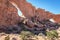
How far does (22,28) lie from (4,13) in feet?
13.0

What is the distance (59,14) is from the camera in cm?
5200

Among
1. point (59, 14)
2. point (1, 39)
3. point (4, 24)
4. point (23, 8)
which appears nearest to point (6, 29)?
point (4, 24)

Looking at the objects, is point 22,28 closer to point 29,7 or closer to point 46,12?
point 29,7

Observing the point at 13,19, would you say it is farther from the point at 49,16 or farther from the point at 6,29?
the point at 49,16

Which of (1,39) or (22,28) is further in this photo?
(22,28)

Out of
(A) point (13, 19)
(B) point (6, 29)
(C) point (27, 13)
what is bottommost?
(B) point (6, 29)

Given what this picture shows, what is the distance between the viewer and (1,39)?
60.3ft

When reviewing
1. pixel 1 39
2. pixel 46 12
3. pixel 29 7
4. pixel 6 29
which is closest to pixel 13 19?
pixel 6 29

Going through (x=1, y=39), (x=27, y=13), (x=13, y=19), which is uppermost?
(x=27, y=13)

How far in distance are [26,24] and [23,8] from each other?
10.8m

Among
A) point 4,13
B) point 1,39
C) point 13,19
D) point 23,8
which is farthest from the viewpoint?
point 23,8

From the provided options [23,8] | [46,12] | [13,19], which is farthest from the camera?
[46,12]

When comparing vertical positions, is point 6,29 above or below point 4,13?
below

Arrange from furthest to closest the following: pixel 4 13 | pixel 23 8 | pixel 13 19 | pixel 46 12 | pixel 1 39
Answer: pixel 46 12 → pixel 23 8 → pixel 13 19 → pixel 4 13 → pixel 1 39
